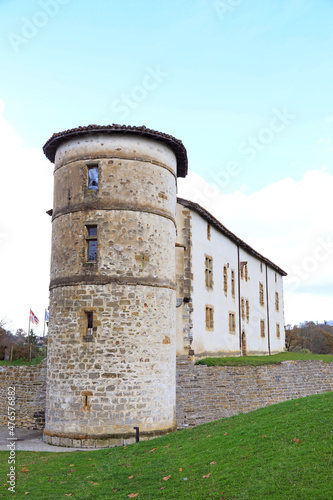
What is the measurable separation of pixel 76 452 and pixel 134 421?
2133 millimetres

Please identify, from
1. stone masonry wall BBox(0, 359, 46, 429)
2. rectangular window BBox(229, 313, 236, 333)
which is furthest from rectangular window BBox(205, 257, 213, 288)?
stone masonry wall BBox(0, 359, 46, 429)

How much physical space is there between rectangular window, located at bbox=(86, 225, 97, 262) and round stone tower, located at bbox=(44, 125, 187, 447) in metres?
0.04

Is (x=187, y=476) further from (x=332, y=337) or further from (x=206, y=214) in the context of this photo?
(x=332, y=337)

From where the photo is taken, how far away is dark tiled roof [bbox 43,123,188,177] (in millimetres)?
16172

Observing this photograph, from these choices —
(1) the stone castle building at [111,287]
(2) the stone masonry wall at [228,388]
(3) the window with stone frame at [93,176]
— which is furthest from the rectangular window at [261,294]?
(3) the window with stone frame at [93,176]

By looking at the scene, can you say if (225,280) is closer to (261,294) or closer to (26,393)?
(261,294)

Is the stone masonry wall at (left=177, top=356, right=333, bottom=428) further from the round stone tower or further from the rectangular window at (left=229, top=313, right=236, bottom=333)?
the rectangular window at (left=229, top=313, right=236, bottom=333)

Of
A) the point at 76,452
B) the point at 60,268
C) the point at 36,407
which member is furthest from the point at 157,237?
the point at 36,407

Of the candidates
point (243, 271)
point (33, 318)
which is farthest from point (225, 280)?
point (33, 318)

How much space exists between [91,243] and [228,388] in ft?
29.3

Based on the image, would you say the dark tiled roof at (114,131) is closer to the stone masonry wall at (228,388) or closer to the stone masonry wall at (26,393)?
the stone masonry wall at (228,388)

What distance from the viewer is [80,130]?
16.3m

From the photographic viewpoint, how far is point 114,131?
16219 mm

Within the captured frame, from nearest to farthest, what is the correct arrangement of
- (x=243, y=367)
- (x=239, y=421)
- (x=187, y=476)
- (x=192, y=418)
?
(x=187, y=476)
(x=239, y=421)
(x=192, y=418)
(x=243, y=367)
